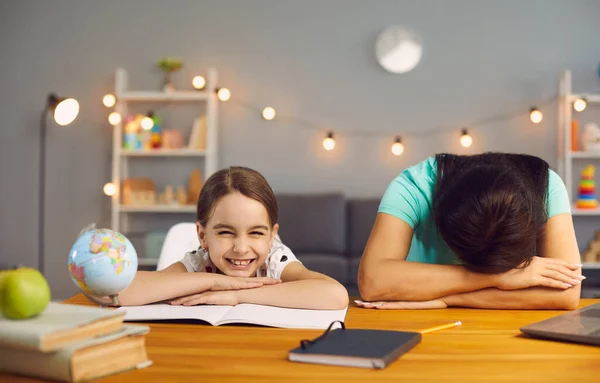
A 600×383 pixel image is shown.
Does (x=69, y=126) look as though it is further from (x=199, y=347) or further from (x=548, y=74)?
(x=199, y=347)

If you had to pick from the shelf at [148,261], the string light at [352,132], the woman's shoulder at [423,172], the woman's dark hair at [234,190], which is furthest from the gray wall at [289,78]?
the woman's dark hair at [234,190]

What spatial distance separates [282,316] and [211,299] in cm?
17

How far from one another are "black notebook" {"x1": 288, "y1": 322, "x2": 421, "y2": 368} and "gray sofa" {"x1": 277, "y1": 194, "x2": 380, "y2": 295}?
3.14 m

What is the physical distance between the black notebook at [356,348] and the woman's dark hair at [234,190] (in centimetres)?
58

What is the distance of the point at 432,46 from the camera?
15.1 feet

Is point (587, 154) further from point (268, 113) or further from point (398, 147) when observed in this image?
point (268, 113)

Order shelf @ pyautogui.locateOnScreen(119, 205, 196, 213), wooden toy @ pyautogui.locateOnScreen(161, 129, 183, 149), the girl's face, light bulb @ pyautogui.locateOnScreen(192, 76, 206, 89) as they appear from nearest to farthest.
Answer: the girl's face < shelf @ pyautogui.locateOnScreen(119, 205, 196, 213) < wooden toy @ pyautogui.locateOnScreen(161, 129, 183, 149) < light bulb @ pyautogui.locateOnScreen(192, 76, 206, 89)

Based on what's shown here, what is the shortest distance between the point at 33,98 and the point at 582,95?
12.3 ft

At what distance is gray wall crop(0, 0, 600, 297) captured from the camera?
4566mm

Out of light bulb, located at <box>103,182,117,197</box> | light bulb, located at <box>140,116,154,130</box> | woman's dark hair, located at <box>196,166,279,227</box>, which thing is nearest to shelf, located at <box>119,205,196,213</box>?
light bulb, located at <box>103,182,117,197</box>

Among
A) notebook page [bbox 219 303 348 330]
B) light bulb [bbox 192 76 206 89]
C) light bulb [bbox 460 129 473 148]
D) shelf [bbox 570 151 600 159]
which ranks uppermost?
light bulb [bbox 192 76 206 89]

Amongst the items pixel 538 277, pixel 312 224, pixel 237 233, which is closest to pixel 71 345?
pixel 237 233

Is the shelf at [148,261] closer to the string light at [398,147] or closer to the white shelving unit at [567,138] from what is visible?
the string light at [398,147]

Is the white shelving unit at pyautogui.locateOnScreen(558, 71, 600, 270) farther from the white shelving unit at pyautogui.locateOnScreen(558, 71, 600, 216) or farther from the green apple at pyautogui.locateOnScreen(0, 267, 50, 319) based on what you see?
the green apple at pyautogui.locateOnScreen(0, 267, 50, 319)
